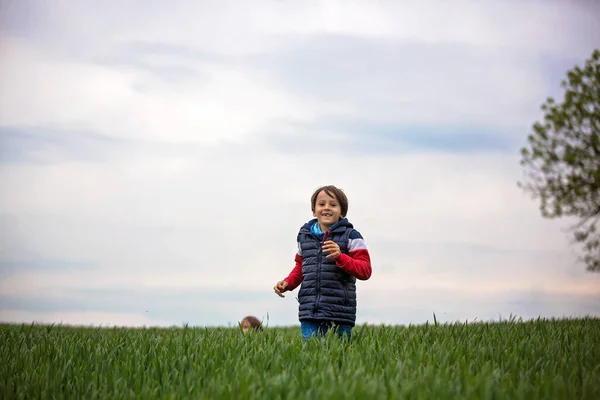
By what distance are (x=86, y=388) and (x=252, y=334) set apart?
252 centimetres

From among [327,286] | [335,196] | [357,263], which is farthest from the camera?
[335,196]

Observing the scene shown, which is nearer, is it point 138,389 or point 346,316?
point 138,389

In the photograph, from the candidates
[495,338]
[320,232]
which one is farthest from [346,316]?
[495,338]

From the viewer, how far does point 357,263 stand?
682 centimetres

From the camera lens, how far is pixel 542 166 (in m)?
16.7

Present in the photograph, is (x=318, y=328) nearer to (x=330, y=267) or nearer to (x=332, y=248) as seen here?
(x=330, y=267)

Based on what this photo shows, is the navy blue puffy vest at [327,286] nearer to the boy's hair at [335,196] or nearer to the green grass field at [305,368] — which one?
the boy's hair at [335,196]

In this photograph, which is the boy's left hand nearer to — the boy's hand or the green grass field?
the boy's hand

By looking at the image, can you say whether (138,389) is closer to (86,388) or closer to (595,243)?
(86,388)

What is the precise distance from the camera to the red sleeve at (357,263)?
674 centimetres

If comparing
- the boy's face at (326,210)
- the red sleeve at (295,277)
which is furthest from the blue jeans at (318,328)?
the boy's face at (326,210)

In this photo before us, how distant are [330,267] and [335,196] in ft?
2.67

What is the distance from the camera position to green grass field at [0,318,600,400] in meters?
4.10

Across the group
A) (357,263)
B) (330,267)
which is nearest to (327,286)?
(330,267)
